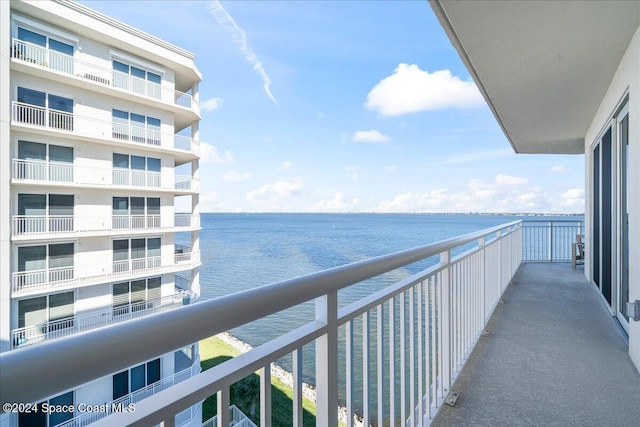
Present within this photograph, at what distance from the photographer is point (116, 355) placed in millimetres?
398

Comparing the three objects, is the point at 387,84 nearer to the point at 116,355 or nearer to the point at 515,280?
the point at 515,280

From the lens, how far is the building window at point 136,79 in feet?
35.6

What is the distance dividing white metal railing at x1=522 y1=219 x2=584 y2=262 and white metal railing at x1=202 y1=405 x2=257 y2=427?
7614 mm

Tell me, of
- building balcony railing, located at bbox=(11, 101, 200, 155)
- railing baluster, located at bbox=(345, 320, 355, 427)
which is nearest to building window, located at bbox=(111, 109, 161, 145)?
building balcony railing, located at bbox=(11, 101, 200, 155)

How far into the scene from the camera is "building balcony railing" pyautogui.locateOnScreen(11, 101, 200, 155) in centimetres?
932

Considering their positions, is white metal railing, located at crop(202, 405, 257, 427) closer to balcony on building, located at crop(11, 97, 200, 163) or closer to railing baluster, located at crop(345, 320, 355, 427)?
railing baluster, located at crop(345, 320, 355, 427)

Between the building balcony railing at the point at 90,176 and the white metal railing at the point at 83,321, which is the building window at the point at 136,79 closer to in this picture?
the building balcony railing at the point at 90,176

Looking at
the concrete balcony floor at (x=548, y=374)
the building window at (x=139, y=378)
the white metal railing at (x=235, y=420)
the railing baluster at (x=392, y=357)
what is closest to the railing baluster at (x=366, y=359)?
the railing baluster at (x=392, y=357)

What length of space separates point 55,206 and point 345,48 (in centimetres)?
2401

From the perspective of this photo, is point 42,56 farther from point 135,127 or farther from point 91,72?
point 135,127

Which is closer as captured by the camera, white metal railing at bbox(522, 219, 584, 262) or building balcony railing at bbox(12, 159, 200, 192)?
white metal railing at bbox(522, 219, 584, 262)

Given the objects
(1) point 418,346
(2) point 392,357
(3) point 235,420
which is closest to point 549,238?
(1) point 418,346

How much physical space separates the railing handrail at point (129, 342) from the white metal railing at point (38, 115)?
1186 centimetres

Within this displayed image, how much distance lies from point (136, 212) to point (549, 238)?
13115 millimetres
